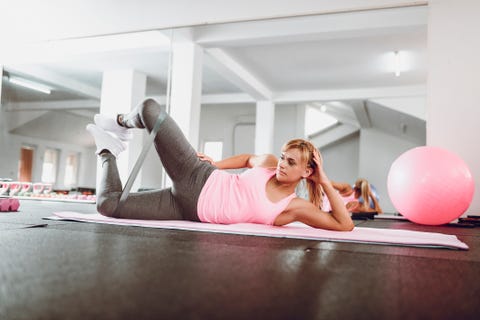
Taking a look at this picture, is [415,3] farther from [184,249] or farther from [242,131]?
[242,131]

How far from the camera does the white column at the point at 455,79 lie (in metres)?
3.60

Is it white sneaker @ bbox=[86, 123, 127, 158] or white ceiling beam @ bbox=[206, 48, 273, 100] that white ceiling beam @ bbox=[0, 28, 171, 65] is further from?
white sneaker @ bbox=[86, 123, 127, 158]

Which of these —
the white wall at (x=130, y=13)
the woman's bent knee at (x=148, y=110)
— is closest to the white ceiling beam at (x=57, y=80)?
the white wall at (x=130, y=13)

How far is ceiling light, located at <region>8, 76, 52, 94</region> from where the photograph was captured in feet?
17.0

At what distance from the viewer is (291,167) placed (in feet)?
Result: 6.61

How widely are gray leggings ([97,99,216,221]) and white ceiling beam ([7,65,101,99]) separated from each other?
3057 mm

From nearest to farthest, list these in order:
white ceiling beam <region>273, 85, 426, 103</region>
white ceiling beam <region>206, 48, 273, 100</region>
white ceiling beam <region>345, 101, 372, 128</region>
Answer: white ceiling beam <region>206, 48, 273, 100</region>, white ceiling beam <region>273, 85, 426, 103</region>, white ceiling beam <region>345, 101, 372, 128</region>

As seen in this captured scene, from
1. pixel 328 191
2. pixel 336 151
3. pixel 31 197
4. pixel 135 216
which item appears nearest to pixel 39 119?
pixel 31 197

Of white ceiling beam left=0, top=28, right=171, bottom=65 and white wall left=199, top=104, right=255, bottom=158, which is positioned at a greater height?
white ceiling beam left=0, top=28, right=171, bottom=65

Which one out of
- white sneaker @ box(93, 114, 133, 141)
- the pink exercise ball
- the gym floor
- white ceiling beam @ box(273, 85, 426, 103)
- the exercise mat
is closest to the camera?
the gym floor

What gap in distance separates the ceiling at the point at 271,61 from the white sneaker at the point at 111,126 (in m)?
2.57

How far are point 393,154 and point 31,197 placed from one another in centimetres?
635

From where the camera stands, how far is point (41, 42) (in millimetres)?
5379

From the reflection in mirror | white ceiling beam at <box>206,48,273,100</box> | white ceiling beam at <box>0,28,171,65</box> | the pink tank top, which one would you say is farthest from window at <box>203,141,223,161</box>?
the pink tank top
